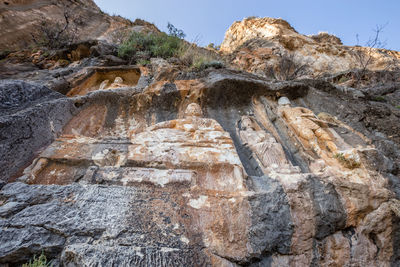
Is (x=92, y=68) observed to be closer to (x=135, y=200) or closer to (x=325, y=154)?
(x=135, y=200)

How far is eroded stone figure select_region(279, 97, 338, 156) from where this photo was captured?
3277 mm

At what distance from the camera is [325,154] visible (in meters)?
3.11

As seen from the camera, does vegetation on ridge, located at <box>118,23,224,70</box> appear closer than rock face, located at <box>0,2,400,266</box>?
No

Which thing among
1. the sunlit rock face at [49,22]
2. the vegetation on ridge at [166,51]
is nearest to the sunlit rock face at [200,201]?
the vegetation on ridge at [166,51]

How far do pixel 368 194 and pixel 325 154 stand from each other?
1045 millimetres

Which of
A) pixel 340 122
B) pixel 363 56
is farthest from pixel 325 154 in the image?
pixel 363 56

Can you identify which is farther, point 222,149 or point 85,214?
point 222,149

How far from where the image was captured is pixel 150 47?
801 cm

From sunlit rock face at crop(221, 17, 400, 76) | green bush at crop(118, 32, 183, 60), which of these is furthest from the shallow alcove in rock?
sunlit rock face at crop(221, 17, 400, 76)

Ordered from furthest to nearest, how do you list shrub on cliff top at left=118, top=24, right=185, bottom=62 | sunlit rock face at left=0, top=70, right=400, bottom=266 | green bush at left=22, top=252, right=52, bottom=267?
shrub on cliff top at left=118, top=24, right=185, bottom=62 < sunlit rock face at left=0, top=70, right=400, bottom=266 < green bush at left=22, top=252, right=52, bottom=267

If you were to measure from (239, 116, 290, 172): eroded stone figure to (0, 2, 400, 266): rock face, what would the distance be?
0.02 m

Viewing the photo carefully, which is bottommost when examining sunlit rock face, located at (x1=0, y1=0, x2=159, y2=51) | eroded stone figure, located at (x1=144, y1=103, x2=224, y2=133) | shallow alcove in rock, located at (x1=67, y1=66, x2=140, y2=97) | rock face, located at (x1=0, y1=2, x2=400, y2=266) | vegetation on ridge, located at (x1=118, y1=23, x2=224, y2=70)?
rock face, located at (x1=0, y1=2, x2=400, y2=266)

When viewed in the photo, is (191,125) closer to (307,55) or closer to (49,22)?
(307,55)

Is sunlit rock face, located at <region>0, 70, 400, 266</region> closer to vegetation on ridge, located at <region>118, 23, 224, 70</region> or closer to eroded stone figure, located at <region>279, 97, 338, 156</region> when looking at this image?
eroded stone figure, located at <region>279, 97, 338, 156</region>
